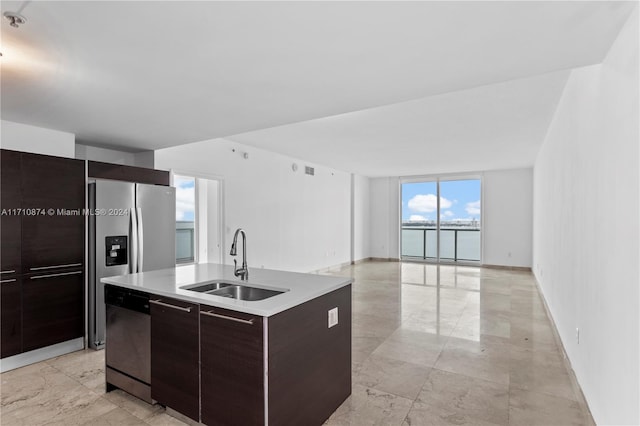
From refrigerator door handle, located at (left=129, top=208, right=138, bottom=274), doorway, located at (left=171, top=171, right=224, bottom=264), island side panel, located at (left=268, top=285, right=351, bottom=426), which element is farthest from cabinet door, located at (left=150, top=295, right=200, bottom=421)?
doorway, located at (left=171, top=171, right=224, bottom=264)

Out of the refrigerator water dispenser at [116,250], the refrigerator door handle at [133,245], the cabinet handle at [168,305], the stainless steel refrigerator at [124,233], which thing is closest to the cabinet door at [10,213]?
the stainless steel refrigerator at [124,233]

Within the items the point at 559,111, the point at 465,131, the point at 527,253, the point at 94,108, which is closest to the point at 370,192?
the point at 527,253

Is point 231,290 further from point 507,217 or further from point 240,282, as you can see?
point 507,217

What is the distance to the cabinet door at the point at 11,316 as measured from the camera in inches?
122

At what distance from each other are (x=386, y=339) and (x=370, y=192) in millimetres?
7300

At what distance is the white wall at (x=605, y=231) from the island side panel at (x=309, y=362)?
1562mm

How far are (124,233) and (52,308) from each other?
977mm

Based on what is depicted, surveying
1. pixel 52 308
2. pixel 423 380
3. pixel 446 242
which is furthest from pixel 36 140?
pixel 446 242

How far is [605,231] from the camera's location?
6.51 feet

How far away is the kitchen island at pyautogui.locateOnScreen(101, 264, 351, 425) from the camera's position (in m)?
1.90

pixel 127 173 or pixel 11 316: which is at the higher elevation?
pixel 127 173

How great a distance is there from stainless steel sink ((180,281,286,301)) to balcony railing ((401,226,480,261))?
27.1ft

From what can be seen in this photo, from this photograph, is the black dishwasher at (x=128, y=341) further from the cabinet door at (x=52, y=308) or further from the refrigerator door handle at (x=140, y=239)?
the refrigerator door handle at (x=140, y=239)

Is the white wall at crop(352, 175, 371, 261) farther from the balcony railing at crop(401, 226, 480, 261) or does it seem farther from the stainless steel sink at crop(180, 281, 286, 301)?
the stainless steel sink at crop(180, 281, 286, 301)
